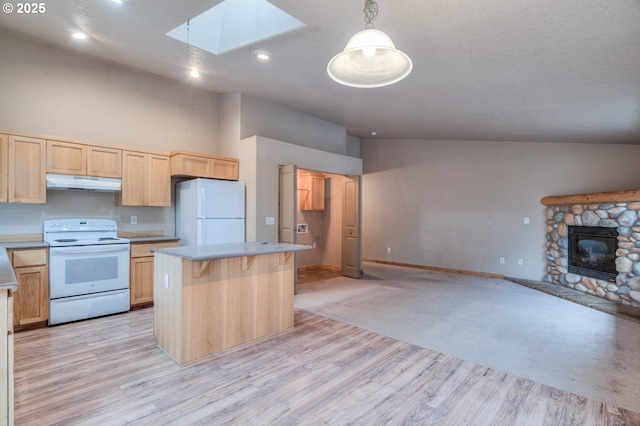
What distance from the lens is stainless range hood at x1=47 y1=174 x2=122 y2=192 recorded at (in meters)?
3.64

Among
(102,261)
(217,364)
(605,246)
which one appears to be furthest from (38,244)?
(605,246)

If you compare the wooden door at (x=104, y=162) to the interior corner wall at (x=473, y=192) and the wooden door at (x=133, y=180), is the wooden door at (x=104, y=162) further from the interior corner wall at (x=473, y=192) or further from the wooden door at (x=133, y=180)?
the interior corner wall at (x=473, y=192)

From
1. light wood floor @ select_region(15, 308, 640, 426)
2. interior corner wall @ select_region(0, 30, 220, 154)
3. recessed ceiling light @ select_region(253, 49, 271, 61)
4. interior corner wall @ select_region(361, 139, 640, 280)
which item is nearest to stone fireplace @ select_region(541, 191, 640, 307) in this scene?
interior corner wall @ select_region(361, 139, 640, 280)

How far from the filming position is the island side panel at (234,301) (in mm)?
2705

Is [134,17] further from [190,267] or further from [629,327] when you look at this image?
[629,327]

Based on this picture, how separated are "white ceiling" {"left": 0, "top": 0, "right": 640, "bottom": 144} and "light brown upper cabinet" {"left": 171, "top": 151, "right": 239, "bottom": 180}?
1102mm

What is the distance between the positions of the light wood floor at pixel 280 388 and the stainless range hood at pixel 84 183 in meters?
1.64

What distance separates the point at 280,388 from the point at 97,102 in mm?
4184

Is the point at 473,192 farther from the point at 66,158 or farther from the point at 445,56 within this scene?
the point at 66,158

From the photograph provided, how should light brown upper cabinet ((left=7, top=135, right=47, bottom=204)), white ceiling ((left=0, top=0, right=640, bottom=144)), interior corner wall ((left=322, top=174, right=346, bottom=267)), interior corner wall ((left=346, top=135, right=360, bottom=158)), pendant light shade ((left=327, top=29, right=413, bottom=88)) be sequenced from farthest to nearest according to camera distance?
interior corner wall ((left=346, top=135, right=360, bottom=158))
interior corner wall ((left=322, top=174, right=346, bottom=267))
light brown upper cabinet ((left=7, top=135, right=47, bottom=204))
white ceiling ((left=0, top=0, right=640, bottom=144))
pendant light shade ((left=327, top=29, right=413, bottom=88))

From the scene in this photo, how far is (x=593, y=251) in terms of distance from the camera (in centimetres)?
496

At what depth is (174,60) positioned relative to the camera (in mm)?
3971

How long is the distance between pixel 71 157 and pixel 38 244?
3.43ft

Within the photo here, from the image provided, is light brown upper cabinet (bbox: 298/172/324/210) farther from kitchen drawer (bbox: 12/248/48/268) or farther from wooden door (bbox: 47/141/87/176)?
kitchen drawer (bbox: 12/248/48/268)
